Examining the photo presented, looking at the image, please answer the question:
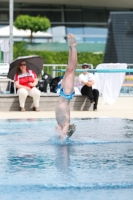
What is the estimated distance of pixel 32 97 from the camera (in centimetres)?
1415

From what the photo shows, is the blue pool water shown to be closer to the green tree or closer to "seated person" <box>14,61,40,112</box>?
"seated person" <box>14,61,40,112</box>

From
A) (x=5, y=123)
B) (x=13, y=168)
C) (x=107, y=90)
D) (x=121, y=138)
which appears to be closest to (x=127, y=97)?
(x=107, y=90)

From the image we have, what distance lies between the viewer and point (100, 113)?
13.7m

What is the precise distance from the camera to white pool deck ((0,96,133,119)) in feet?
41.4

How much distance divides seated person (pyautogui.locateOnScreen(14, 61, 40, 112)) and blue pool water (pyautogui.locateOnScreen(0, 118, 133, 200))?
4.26 meters

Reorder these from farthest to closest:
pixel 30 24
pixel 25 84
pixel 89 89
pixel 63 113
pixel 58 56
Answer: pixel 30 24, pixel 58 56, pixel 89 89, pixel 25 84, pixel 63 113

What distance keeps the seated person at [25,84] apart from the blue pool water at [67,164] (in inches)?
168

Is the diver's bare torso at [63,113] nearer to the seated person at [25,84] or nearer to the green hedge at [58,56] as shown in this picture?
the seated person at [25,84]

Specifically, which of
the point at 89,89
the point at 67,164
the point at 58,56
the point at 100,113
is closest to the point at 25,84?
the point at 89,89

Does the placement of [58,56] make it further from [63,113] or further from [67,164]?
[67,164]

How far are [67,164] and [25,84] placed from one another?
327 inches

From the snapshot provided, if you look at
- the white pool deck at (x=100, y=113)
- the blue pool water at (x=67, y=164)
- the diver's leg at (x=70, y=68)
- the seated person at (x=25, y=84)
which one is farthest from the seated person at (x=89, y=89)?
the diver's leg at (x=70, y=68)

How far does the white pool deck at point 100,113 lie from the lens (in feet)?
41.4

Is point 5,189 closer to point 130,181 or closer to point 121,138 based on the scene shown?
point 130,181
